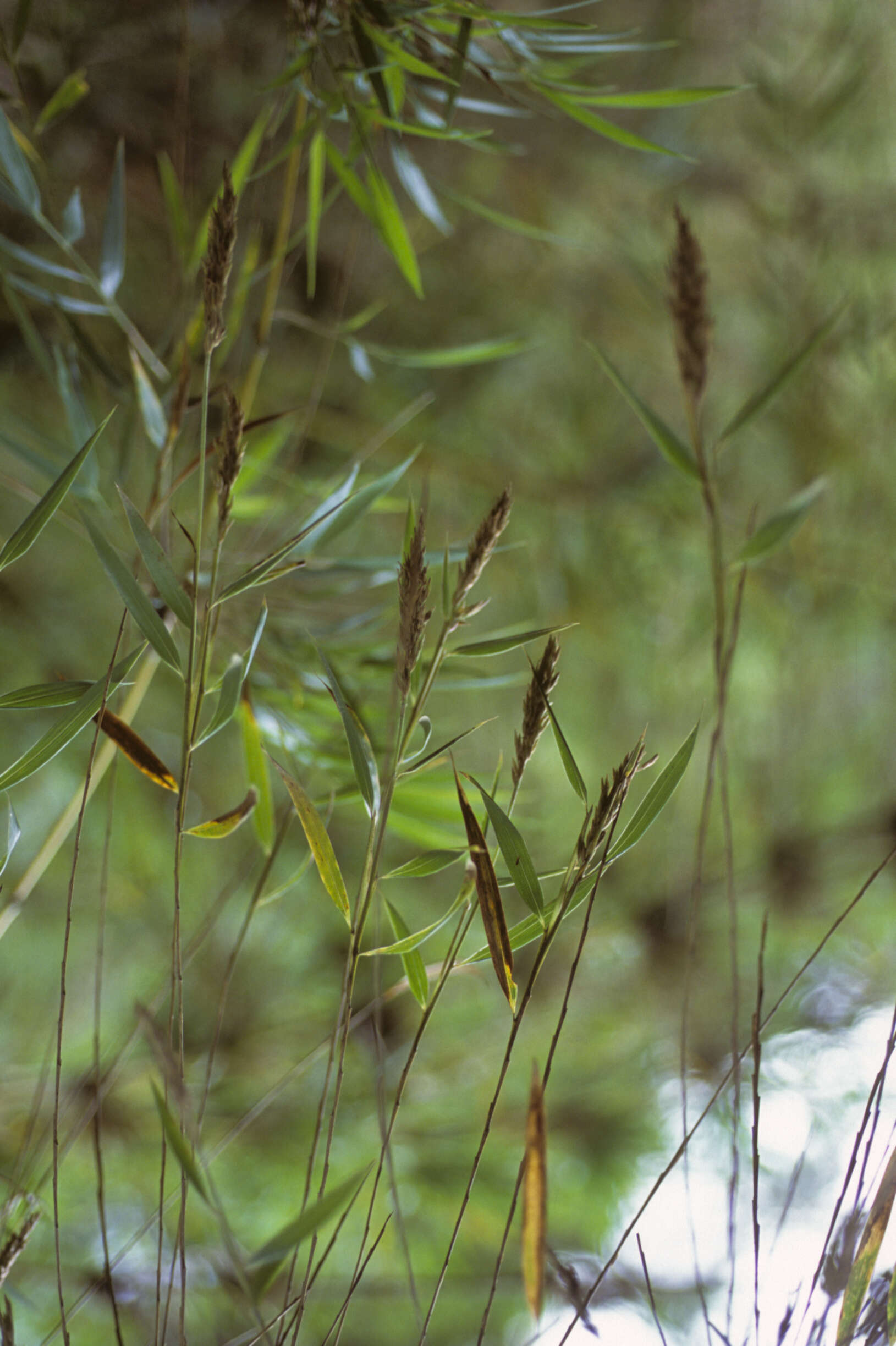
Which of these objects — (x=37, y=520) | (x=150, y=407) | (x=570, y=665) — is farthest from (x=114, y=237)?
(x=570, y=665)

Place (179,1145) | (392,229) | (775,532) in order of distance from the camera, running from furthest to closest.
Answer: (392,229) < (775,532) < (179,1145)

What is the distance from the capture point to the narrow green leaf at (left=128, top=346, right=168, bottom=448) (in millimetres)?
343

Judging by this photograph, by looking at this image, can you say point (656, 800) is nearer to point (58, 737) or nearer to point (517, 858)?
point (517, 858)

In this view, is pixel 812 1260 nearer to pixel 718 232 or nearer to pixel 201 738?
pixel 201 738

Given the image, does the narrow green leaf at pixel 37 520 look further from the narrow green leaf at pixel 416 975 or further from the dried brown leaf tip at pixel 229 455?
the narrow green leaf at pixel 416 975

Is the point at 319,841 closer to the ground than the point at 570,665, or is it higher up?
closer to the ground

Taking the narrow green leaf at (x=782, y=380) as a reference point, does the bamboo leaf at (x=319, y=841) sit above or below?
below

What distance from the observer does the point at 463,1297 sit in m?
0.85

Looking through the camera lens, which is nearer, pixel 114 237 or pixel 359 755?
pixel 359 755

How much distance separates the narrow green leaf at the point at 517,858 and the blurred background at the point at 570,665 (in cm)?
54

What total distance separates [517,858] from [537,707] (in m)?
0.05

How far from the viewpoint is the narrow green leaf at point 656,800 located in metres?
0.25

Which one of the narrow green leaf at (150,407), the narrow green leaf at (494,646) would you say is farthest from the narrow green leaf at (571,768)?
the narrow green leaf at (150,407)

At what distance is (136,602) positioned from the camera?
0.25m
